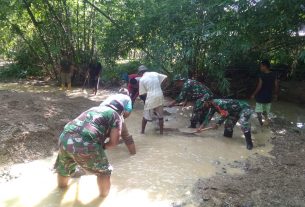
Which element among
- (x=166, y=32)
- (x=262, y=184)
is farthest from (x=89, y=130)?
(x=166, y=32)

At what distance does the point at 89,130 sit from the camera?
12.6 ft

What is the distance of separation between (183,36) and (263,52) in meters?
2.86

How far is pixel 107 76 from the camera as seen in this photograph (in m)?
12.0

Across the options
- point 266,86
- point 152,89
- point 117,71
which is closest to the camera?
point 152,89

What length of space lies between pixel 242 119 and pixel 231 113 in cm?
32

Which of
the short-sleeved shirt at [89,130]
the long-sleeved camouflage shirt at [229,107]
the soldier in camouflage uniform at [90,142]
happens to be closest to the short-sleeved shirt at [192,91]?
the long-sleeved camouflage shirt at [229,107]

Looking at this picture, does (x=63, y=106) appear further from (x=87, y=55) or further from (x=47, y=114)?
(x=87, y=55)

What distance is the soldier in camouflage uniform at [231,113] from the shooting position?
618 cm

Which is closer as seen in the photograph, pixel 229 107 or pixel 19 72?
pixel 229 107

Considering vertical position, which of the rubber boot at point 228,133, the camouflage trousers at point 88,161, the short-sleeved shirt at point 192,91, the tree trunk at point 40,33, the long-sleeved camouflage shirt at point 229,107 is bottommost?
the rubber boot at point 228,133

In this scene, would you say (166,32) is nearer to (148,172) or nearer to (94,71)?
(94,71)

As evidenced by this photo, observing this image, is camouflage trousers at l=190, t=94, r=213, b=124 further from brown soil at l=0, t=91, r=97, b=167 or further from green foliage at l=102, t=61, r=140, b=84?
green foliage at l=102, t=61, r=140, b=84

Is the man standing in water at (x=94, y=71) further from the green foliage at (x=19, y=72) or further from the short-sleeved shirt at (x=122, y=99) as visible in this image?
the short-sleeved shirt at (x=122, y=99)

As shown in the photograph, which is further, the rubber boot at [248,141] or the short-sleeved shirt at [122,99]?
the rubber boot at [248,141]
